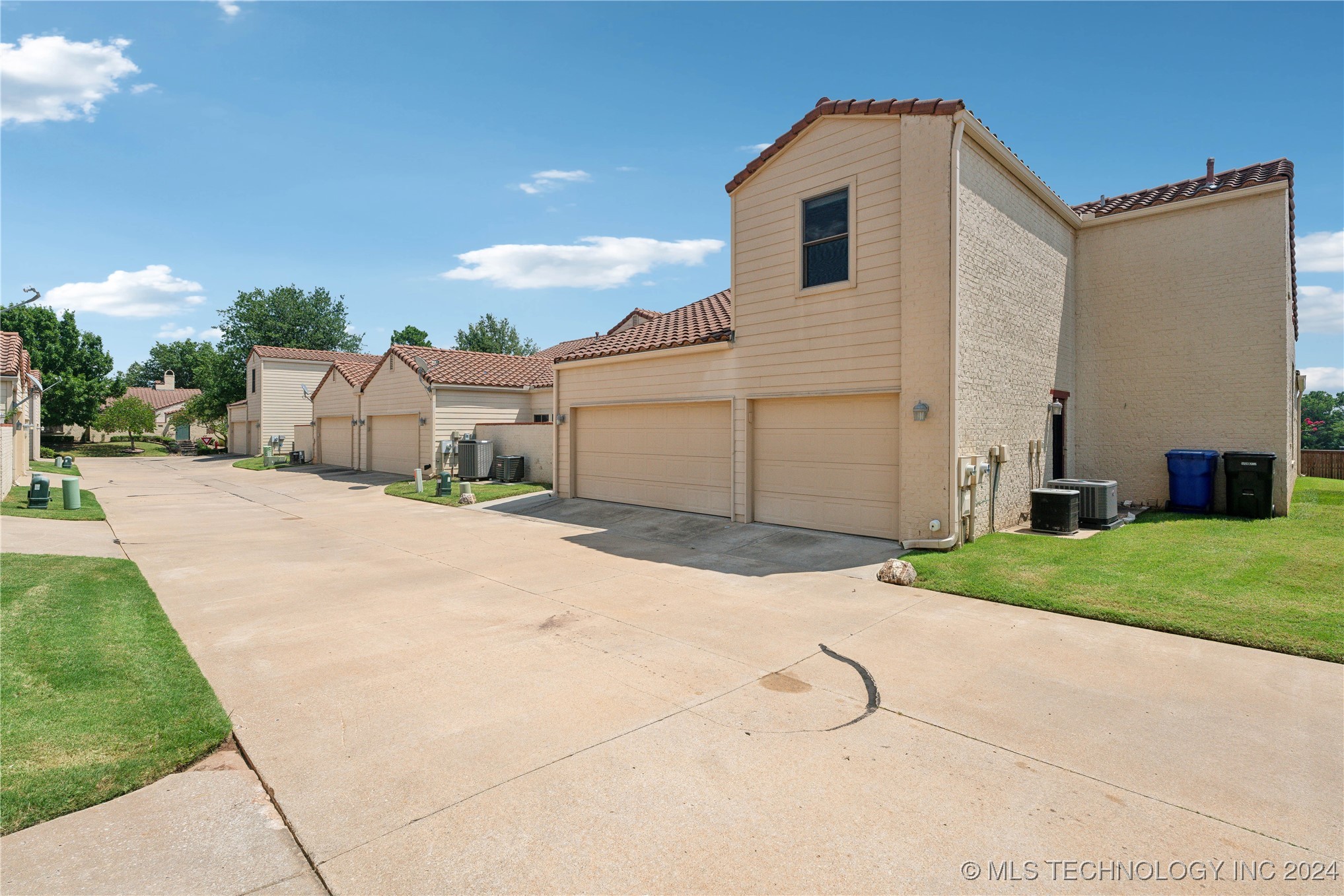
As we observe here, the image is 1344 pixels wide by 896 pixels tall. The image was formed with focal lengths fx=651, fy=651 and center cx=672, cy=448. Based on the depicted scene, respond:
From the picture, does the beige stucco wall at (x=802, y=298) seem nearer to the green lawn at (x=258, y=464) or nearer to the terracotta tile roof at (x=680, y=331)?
the terracotta tile roof at (x=680, y=331)

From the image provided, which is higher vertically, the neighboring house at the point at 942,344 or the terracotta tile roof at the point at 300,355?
the terracotta tile roof at the point at 300,355

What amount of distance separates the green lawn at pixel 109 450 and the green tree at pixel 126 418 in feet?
4.20

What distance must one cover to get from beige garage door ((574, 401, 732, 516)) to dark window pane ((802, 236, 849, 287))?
274 cm

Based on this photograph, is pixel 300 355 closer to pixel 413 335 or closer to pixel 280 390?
pixel 280 390

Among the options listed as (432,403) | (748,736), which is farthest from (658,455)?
(432,403)

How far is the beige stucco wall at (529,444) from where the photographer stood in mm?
18688

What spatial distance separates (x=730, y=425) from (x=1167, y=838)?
941 centimetres

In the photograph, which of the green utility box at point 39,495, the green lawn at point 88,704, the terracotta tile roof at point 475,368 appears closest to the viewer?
the green lawn at point 88,704

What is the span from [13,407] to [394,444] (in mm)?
10423

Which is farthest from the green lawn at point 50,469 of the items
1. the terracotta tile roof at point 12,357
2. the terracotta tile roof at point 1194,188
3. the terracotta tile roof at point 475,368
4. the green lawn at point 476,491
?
the terracotta tile roof at point 1194,188

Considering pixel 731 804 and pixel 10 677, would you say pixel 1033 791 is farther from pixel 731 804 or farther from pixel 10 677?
pixel 10 677

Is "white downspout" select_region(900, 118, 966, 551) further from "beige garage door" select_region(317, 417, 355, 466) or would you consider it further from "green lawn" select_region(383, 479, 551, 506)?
"beige garage door" select_region(317, 417, 355, 466)

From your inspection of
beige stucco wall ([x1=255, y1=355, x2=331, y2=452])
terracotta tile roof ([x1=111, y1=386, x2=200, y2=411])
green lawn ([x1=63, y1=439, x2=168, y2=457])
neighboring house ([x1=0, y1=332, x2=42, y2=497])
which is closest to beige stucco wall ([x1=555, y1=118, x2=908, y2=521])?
neighboring house ([x1=0, y1=332, x2=42, y2=497])

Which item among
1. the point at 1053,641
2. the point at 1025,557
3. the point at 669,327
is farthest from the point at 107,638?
the point at 669,327
